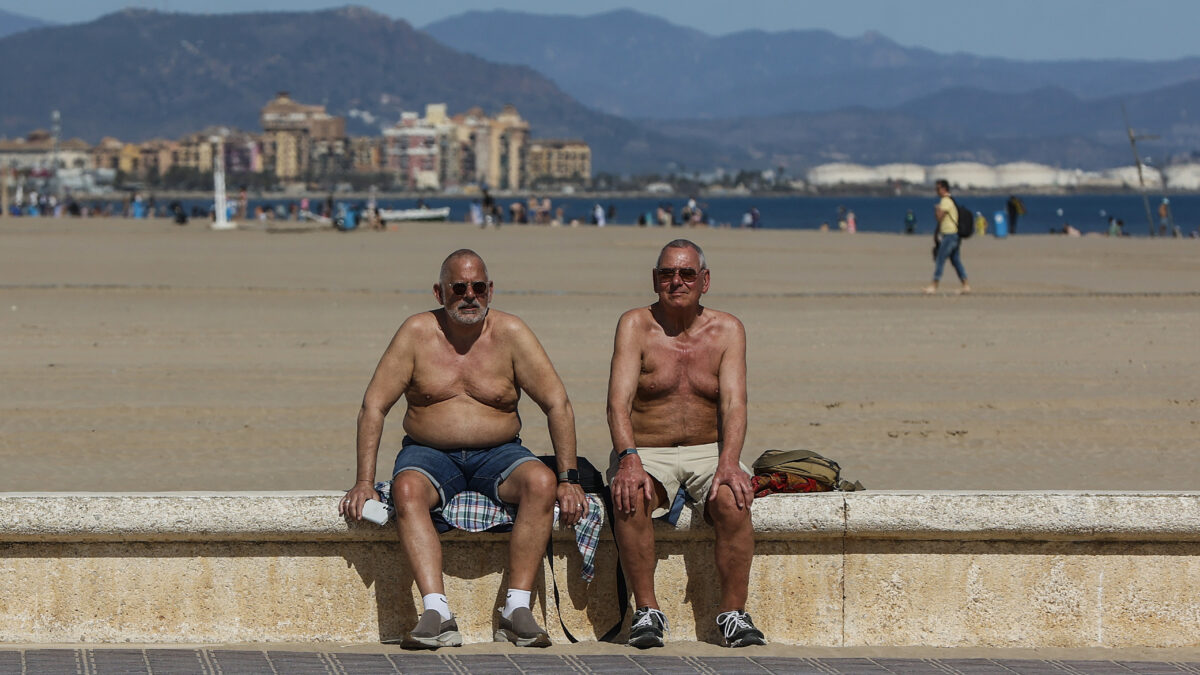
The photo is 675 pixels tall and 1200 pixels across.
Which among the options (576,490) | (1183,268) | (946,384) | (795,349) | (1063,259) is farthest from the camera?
(1063,259)

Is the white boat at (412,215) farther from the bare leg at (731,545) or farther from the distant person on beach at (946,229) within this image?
the bare leg at (731,545)

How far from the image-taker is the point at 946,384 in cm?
1234

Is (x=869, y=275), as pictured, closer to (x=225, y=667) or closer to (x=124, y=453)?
(x=124, y=453)

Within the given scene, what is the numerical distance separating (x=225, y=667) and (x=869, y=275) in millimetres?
21819

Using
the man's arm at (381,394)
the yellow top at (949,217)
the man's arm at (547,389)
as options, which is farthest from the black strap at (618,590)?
the yellow top at (949,217)

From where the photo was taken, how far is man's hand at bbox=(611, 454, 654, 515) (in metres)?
5.34

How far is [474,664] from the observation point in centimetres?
514

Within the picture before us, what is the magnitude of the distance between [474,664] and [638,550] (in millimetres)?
670

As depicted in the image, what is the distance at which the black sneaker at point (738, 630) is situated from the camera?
17.6ft

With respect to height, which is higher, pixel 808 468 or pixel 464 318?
pixel 464 318

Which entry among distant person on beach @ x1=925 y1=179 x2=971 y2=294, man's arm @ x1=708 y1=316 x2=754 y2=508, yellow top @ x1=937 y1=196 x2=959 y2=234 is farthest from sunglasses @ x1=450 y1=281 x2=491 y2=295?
yellow top @ x1=937 y1=196 x2=959 y2=234

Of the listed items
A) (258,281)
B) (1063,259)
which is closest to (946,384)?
(258,281)

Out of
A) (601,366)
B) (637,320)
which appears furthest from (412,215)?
(637,320)

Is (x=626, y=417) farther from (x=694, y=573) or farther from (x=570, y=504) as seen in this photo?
(x=694, y=573)
